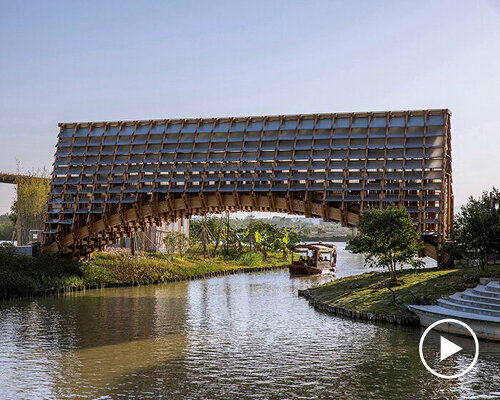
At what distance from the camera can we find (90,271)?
67.8m

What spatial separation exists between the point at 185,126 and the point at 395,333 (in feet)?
131

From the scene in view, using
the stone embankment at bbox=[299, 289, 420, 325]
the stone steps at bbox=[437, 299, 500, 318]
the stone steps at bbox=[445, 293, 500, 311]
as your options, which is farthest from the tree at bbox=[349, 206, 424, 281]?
the stone steps at bbox=[437, 299, 500, 318]

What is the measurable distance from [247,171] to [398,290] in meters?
24.7

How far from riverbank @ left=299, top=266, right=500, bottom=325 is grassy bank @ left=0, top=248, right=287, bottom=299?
23.1 m

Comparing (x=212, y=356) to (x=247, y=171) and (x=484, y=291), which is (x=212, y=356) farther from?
(x=247, y=171)

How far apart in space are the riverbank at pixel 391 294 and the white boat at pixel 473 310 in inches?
46.5

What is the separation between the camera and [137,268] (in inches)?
2825

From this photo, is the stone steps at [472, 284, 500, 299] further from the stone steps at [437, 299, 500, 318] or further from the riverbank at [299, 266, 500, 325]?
the riverbank at [299, 266, 500, 325]

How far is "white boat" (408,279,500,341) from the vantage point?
31812 mm

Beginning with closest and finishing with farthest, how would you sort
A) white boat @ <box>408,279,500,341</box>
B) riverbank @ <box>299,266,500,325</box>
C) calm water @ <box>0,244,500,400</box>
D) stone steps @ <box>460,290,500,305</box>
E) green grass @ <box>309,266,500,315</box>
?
calm water @ <box>0,244,500,400</box>, white boat @ <box>408,279,500,341</box>, stone steps @ <box>460,290,500,305</box>, riverbank @ <box>299,266,500,325</box>, green grass @ <box>309,266,500,315</box>

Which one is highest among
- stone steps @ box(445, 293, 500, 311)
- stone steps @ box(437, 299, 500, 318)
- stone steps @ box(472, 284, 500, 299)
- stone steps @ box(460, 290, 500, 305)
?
stone steps @ box(472, 284, 500, 299)

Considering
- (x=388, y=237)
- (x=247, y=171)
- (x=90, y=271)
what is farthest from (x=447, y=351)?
(x=90, y=271)

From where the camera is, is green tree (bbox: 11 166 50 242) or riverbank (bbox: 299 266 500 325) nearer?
riverbank (bbox: 299 266 500 325)

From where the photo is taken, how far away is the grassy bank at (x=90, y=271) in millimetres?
56562
